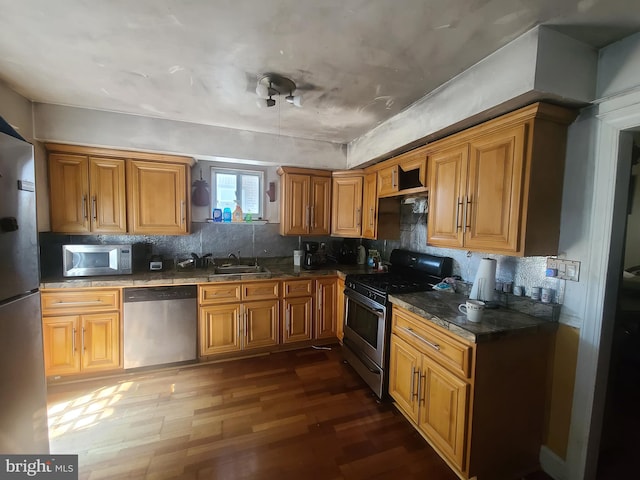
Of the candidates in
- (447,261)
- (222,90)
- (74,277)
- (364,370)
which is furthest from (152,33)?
(364,370)

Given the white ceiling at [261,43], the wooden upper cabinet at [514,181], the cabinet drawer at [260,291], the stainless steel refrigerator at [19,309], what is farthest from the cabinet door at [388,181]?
the stainless steel refrigerator at [19,309]

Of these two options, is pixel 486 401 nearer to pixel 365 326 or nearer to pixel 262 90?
pixel 365 326

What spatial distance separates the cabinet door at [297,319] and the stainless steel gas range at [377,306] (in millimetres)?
520

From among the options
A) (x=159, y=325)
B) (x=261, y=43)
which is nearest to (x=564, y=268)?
(x=261, y=43)

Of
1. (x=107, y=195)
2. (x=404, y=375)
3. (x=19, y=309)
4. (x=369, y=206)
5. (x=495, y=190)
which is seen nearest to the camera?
(x=19, y=309)

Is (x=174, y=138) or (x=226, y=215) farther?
(x=226, y=215)

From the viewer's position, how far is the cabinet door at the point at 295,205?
10.6ft

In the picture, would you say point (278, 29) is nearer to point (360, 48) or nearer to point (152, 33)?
point (360, 48)

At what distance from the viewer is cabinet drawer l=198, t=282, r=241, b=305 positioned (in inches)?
106

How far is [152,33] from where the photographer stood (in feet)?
4.59

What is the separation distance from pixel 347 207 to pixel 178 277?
6.78ft

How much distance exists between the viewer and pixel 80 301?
238cm

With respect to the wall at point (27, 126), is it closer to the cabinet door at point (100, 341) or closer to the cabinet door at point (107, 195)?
the cabinet door at point (107, 195)

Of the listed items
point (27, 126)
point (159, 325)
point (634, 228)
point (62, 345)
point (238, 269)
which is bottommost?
point (62, 345)
